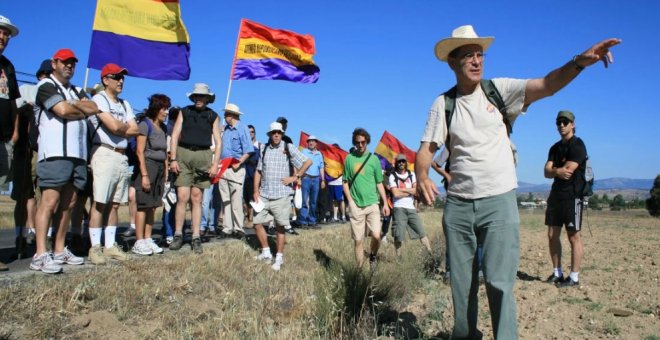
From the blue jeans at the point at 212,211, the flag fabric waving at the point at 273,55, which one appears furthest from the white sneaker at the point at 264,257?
the flag fabric waving at the point at 273,55

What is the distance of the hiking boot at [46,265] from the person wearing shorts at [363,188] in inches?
160

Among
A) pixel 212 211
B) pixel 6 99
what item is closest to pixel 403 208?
pixel 212 211

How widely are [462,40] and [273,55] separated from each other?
25.3 ft

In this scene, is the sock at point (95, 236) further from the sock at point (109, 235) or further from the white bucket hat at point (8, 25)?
the white bucket hat at point (8, 25)

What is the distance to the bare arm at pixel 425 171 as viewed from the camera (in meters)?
3.84

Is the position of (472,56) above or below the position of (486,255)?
above

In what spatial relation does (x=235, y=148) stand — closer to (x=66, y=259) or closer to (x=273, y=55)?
(x=273, y=55)

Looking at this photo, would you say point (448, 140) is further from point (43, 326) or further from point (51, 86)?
point (51, 86)

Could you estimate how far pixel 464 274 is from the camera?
3.86m

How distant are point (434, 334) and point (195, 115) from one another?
15.6 feet

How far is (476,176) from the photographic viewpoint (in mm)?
3766

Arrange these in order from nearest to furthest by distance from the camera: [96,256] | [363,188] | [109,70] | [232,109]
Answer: [96,256] → [109,70] → [363,188] → [232,109]

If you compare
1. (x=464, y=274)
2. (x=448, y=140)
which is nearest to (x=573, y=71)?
(x=448, y=140)

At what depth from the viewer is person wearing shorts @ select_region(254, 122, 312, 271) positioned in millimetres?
7852
